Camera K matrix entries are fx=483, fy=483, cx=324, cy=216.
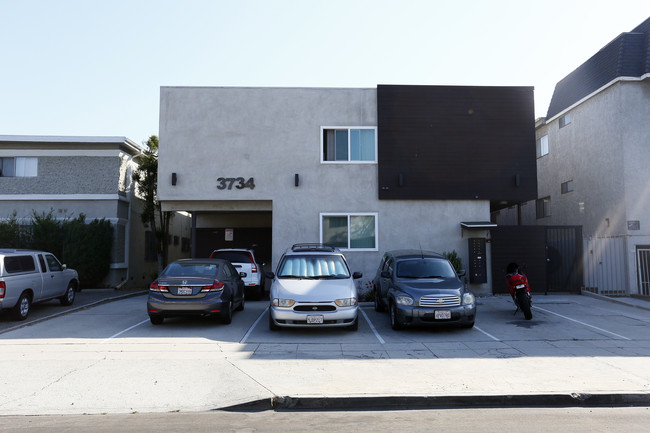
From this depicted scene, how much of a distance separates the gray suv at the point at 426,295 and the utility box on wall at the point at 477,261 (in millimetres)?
3866

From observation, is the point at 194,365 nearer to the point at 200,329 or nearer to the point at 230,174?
the point at 200,329

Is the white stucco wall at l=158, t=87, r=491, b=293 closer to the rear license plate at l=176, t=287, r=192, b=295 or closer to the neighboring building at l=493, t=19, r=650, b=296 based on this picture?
the neighboring building at l=493, t=19, r=650, b=296

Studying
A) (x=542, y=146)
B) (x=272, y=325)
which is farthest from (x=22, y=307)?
(x=542, y=146)

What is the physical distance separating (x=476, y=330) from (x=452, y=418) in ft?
18.3

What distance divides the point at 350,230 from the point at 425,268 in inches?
186

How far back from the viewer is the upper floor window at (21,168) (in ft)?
64.8

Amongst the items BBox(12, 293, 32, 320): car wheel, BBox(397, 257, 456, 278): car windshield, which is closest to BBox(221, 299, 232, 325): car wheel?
BBox(397, 257, 456, 278): car windshield

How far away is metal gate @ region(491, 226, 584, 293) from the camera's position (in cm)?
1572

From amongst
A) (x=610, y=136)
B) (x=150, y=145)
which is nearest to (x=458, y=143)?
(x=610, y=136)

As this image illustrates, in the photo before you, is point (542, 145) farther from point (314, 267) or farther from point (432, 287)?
point (314, 267)

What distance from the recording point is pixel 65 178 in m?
19.8

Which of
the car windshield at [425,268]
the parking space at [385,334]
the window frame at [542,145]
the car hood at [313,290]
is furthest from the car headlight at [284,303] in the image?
the window frame at [542,145]

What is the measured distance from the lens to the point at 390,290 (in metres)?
11.2

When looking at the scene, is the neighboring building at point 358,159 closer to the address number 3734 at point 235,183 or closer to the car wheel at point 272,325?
the address number 3734 at point 235,183
